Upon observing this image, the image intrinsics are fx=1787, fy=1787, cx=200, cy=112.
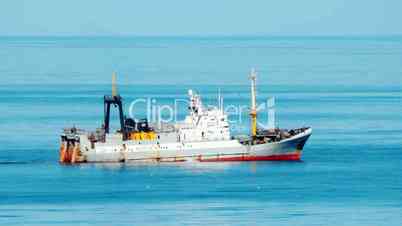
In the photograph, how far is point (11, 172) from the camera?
110m

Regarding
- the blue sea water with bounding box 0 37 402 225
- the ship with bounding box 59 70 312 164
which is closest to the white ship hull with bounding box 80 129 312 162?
the ship with bounding box 59 70 312 164

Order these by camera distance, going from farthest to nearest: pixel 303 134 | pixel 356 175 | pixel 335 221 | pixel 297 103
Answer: pixel 297 103 → pixel 303 134 → pixel 356 175 → pixel 335 221

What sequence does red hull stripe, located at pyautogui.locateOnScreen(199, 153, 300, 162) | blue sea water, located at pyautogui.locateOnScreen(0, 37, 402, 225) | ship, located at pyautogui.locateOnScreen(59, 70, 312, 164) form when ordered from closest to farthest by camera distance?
1. blue sea water, located at pyautogui.locateOnScreen(0, 37, 402, 225)
2. ship, located at pyautogui.locateOnScreen(59, 70, 312, 164)
3. red hull stripe, located at pyautogui.locateOnScreen(199, 153, 300, 162)

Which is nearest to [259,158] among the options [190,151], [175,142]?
[190,151]

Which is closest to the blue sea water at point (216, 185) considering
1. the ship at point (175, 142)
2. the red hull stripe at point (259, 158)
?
the red hull stripe at point (259, 158)

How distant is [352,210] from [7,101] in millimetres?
94979

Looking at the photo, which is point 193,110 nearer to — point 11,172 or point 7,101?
point 11,172

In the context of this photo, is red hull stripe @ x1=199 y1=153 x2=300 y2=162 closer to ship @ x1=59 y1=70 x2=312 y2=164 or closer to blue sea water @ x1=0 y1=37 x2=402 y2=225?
ship @ x1=59 y1=70 x2=312 y2=164

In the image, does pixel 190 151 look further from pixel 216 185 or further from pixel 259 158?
pixel 216 185

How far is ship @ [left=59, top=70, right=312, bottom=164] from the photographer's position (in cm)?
11125

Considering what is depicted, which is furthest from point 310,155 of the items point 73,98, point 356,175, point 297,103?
point 73,98

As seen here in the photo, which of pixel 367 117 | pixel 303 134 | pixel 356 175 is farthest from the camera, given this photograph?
pixel 367 117

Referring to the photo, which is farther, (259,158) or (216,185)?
(259,158)

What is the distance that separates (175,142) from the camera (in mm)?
111812
